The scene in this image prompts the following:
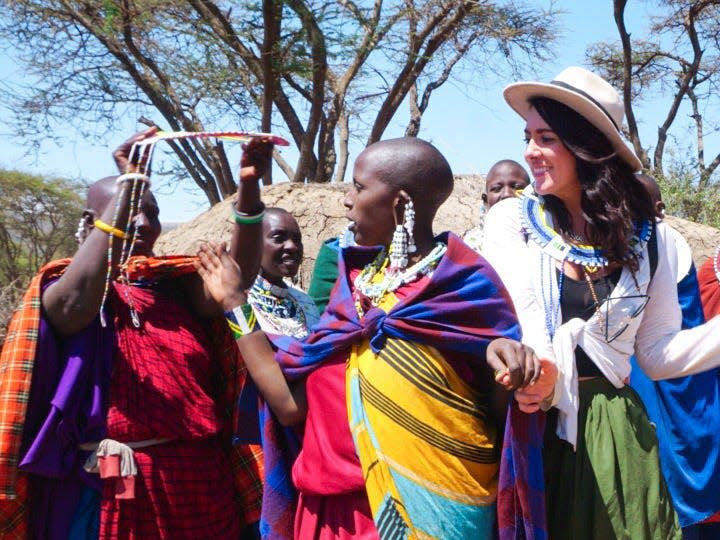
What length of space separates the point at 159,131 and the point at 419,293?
0.91 m

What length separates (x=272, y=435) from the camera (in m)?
2.60

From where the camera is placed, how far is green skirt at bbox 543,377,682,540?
249 centimetres

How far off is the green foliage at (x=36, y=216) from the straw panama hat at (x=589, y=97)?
16.7 m

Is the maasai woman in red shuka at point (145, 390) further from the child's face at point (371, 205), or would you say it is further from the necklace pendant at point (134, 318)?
the child's face at point (371, 205)

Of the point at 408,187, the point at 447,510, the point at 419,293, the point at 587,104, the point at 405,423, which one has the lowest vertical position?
the point at 447,510

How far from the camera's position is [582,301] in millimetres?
2652

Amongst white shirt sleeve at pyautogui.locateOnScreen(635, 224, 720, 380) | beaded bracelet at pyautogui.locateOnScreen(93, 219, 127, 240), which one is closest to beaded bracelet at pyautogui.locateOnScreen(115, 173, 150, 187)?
beaded bracelet at pyautogui.locateOnScreen(93, 219, 127, 240)

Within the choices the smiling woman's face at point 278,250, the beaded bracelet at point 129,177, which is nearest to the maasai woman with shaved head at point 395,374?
the beaded bracelet at point 129,177

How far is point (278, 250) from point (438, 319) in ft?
6.54

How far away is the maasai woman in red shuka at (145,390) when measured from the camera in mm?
2637

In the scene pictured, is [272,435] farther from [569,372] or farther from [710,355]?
[710,355]

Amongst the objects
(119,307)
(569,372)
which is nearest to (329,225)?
(119,307)

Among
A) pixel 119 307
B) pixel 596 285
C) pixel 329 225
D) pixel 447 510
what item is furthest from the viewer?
pixel 329 225

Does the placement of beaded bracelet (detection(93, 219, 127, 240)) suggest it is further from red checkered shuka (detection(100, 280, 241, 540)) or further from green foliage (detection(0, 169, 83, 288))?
green foliage (detection(0, 169, 83, 288))
